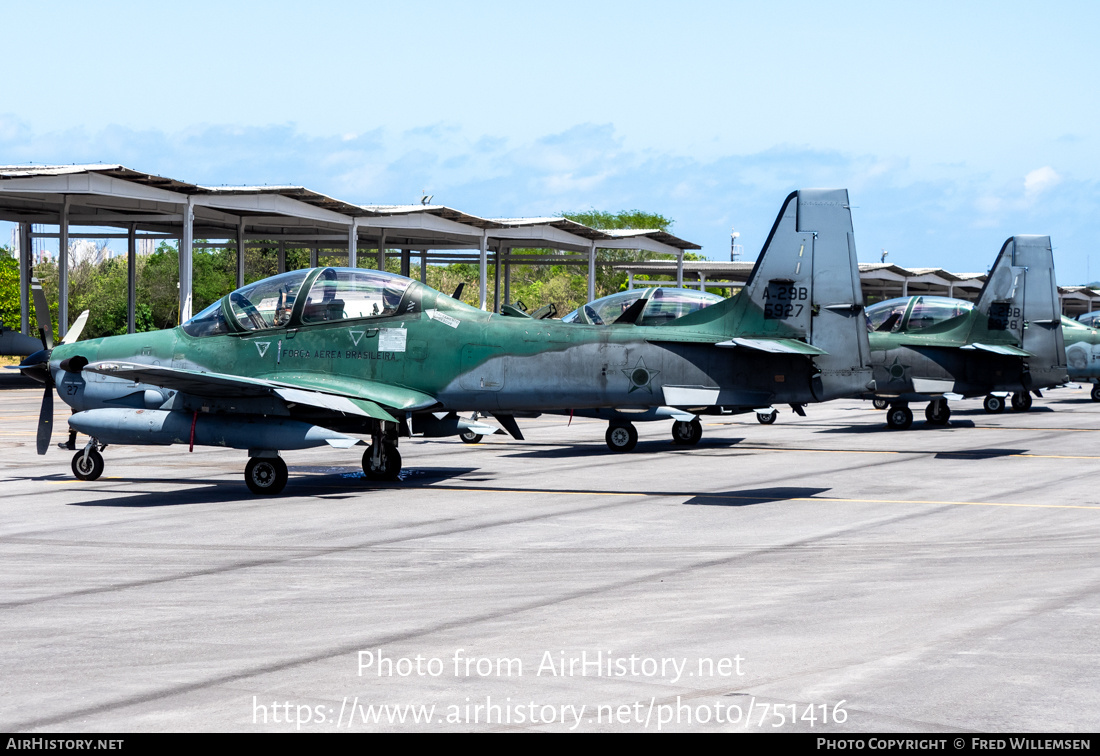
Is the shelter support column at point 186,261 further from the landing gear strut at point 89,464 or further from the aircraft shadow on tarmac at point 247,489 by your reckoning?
the landing gear strut at point 89,464

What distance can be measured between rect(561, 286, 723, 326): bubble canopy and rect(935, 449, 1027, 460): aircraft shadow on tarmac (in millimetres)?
4798

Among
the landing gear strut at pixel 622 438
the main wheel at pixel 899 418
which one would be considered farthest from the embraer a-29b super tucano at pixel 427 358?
the main wheel at pixel 899 418

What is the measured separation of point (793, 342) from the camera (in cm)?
1508

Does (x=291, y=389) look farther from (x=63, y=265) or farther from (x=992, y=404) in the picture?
(x=63, y=265)

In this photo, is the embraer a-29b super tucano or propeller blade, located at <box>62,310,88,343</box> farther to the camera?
propeller blade, located at <box>62,310,88,343</box>

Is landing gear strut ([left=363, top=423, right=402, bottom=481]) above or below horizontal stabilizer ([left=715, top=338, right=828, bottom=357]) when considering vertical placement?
below

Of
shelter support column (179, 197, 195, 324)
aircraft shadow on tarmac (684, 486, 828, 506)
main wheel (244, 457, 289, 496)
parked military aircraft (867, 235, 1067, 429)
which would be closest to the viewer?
aircraft shadow on tarmac (684, 486, 828, 506)

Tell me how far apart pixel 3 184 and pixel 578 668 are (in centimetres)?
3401

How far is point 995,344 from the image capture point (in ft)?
83.0

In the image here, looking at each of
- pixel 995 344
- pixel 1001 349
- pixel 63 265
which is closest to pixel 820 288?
pixel 1001 349

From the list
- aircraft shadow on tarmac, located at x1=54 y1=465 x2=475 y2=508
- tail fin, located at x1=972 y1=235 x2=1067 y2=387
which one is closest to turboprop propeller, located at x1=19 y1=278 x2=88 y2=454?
aircraft shadow on tarmac, located at x1=54 y1=465 x2=475 y2=508

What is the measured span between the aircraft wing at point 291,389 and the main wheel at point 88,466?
1989 mm

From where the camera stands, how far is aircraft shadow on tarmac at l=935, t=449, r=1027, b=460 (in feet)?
65.3

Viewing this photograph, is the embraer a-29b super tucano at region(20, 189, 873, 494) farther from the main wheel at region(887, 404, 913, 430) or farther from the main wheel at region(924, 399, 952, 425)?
the main wheel at region(924, 399, 952, 425)
